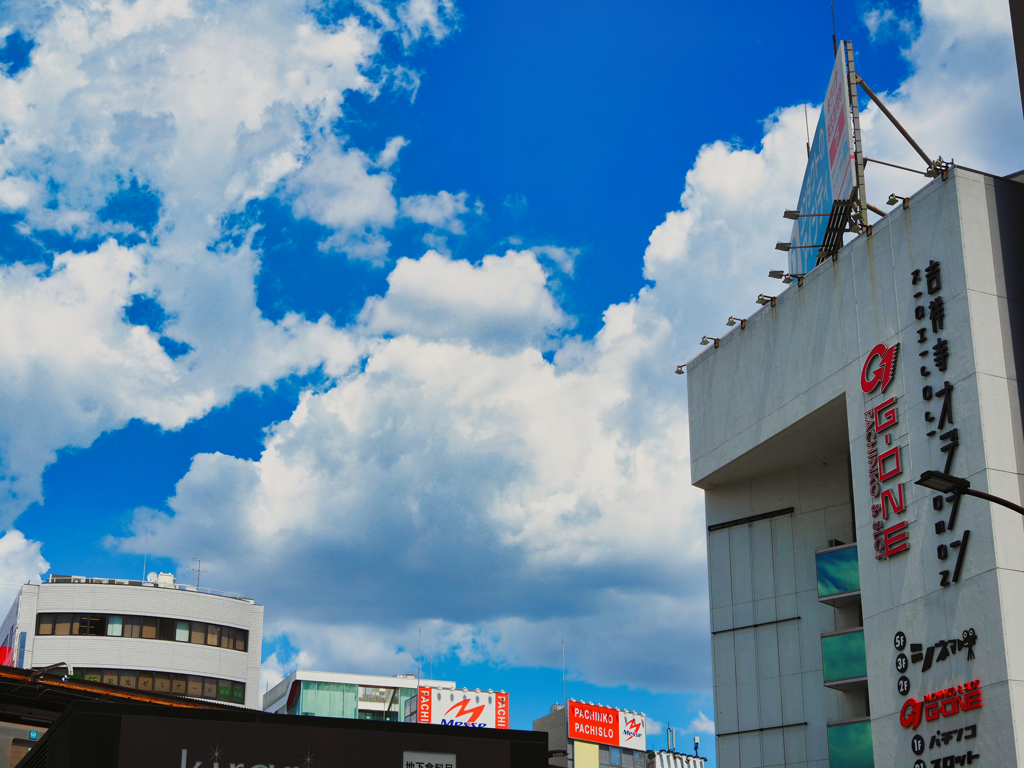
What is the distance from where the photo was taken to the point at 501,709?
125 meters

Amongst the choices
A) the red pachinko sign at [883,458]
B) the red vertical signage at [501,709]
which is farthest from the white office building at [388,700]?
the red pachinko sign at [883,458]

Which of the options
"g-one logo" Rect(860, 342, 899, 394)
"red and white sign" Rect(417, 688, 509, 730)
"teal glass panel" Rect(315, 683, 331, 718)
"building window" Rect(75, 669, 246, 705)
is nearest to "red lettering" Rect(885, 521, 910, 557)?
"g-one logo" Rect(860, 342, 899, 394)

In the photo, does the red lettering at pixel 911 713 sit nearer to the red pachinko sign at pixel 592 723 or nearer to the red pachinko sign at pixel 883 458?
the red pachinko sign at pixel 883 458

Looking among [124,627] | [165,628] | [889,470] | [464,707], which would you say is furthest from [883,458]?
[464,707]

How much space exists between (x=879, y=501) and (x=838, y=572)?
562cm

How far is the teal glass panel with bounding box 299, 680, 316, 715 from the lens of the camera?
122m

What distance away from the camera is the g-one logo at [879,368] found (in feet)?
117

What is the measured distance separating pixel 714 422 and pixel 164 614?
58.4 metres

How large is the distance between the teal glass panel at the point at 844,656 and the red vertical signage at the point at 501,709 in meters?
88.4

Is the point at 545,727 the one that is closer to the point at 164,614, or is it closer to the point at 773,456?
the point at 164,614

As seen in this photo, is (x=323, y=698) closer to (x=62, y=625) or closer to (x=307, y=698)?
(x=307, y=698)

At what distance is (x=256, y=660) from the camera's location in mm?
94062

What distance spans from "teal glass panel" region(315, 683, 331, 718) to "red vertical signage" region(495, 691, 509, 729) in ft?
60.4

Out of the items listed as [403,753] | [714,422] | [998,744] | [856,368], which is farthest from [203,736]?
[714,422]
